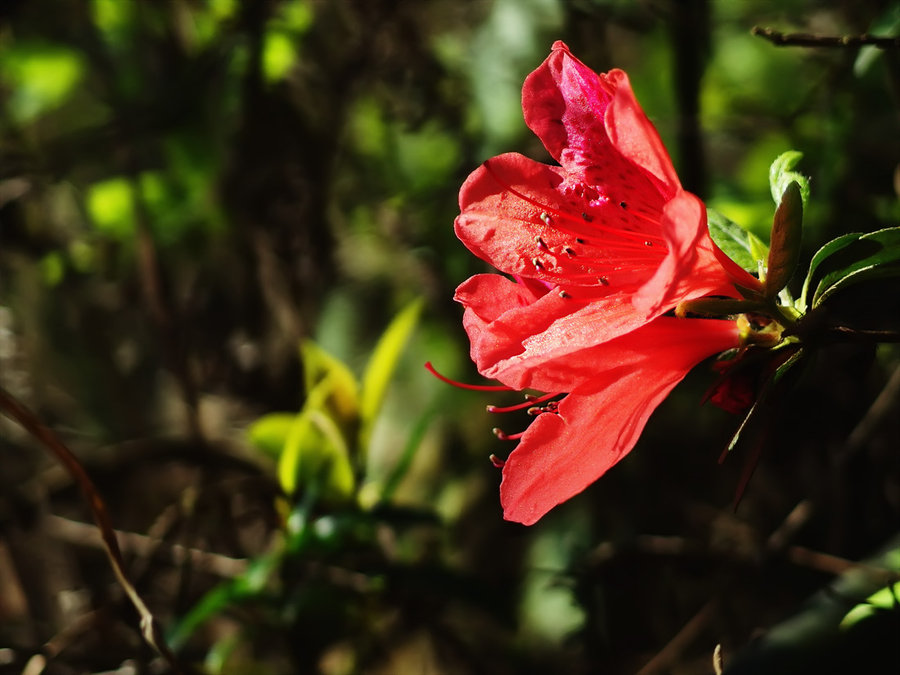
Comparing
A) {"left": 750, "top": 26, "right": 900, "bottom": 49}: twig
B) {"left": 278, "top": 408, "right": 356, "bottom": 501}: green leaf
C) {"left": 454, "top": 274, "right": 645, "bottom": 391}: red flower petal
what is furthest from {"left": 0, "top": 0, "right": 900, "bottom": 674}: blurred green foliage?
{"left": 454, "top": 274, "right": 645, "bottom": 391}: red flower petal

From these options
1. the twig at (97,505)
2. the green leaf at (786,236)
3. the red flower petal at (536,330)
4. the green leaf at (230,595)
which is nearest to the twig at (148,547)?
the green leaf at (230,595)

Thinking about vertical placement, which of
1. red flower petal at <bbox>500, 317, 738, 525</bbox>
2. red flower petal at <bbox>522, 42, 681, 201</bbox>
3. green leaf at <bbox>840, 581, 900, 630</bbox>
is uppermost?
red flower petal at <bbox>522, 42, 681, 201</bbox>

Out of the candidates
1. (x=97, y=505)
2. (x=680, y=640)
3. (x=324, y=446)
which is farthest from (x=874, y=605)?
(x=324, y=446)

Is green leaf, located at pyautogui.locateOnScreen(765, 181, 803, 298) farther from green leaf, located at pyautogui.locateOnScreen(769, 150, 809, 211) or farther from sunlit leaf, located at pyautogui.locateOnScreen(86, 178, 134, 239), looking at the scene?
sunlit leaf, located at pyautogui.locateOnScreen(86, 178, 134, 239)

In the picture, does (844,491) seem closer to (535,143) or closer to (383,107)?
(535,143)

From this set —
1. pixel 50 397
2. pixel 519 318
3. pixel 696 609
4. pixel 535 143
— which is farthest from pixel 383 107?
pixel 519 318

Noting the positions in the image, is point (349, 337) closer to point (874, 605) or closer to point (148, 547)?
point (148, 547)
